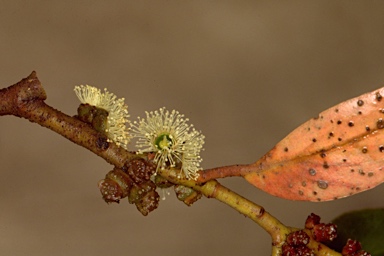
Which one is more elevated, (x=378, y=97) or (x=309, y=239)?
(x=378, y=97)

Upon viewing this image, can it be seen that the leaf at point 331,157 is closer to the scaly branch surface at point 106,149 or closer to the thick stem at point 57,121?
the scaly branch surface at point 106,149

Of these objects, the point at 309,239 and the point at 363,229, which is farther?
the point at 363,229

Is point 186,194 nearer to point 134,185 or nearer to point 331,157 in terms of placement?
point 134,185

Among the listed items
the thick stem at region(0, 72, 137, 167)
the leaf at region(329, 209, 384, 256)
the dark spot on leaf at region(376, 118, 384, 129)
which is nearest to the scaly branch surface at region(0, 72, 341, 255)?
the thick stem at region(0, 72, 137, 167)

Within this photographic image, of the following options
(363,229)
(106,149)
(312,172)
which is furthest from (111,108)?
(363,229)

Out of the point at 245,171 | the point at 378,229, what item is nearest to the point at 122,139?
the point at 245,171

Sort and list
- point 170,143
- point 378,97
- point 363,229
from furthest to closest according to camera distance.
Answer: point 363,229 → point 170,143 → point 378,97
